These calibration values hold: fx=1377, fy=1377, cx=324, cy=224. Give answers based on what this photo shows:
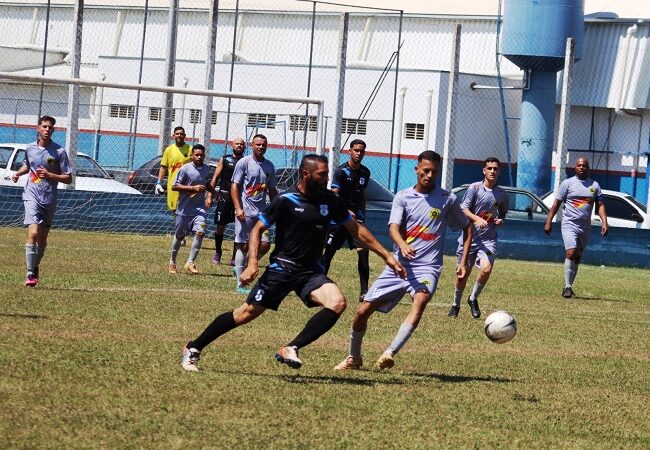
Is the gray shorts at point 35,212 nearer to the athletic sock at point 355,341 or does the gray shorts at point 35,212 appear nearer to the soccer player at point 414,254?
the soccer player at point 414,254

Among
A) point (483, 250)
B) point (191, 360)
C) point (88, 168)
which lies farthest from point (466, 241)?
point (88, 168)

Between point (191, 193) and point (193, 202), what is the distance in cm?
→ 20

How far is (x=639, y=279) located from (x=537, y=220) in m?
3.30

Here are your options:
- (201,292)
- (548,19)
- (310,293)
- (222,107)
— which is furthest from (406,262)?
(548,19)

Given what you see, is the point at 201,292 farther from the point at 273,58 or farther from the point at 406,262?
the point at 273,58

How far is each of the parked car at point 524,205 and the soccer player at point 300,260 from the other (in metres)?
17.1

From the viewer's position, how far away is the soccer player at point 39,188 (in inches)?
640

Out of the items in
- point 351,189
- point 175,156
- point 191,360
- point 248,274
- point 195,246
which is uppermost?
point 175,156

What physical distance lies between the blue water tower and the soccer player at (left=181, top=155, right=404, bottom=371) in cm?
2638

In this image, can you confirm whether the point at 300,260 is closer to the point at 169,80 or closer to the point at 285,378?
the point at 285,378

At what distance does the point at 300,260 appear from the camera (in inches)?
424

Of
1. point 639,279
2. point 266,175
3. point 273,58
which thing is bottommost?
point 639,279

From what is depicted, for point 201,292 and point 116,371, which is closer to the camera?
point 116,371

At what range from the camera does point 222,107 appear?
32.9 m
